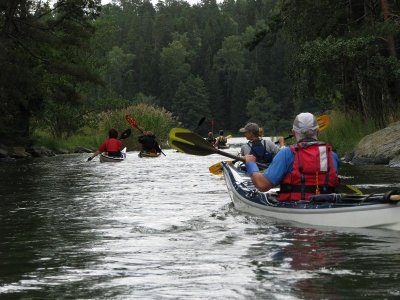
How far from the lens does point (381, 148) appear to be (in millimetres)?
21078

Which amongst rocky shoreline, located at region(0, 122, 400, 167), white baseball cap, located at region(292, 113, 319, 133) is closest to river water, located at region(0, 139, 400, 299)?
white baseball cap, located at region(292, 113, 319, 133)

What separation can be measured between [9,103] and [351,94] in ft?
54.6

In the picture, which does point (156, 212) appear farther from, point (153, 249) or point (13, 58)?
point (13, 58)

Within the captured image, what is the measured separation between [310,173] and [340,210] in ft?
1.86

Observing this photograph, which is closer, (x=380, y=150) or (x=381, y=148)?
(x=380, y=150)

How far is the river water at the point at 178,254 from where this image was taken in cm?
546

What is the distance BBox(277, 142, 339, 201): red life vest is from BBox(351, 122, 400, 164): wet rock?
40.9ft

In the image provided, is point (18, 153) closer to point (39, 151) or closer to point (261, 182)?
point (39, 151)

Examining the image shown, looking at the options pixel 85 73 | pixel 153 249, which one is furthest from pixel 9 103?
pixel 153 249

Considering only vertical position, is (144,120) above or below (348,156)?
above

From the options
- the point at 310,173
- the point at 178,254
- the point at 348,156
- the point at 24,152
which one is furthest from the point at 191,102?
the point at 178,254

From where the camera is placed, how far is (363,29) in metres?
24.2

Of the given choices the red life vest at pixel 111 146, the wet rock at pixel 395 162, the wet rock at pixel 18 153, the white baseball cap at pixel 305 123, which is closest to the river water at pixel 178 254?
the white baseball cap at pixel 305 123

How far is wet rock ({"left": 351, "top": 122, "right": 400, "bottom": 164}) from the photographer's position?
20.5m
